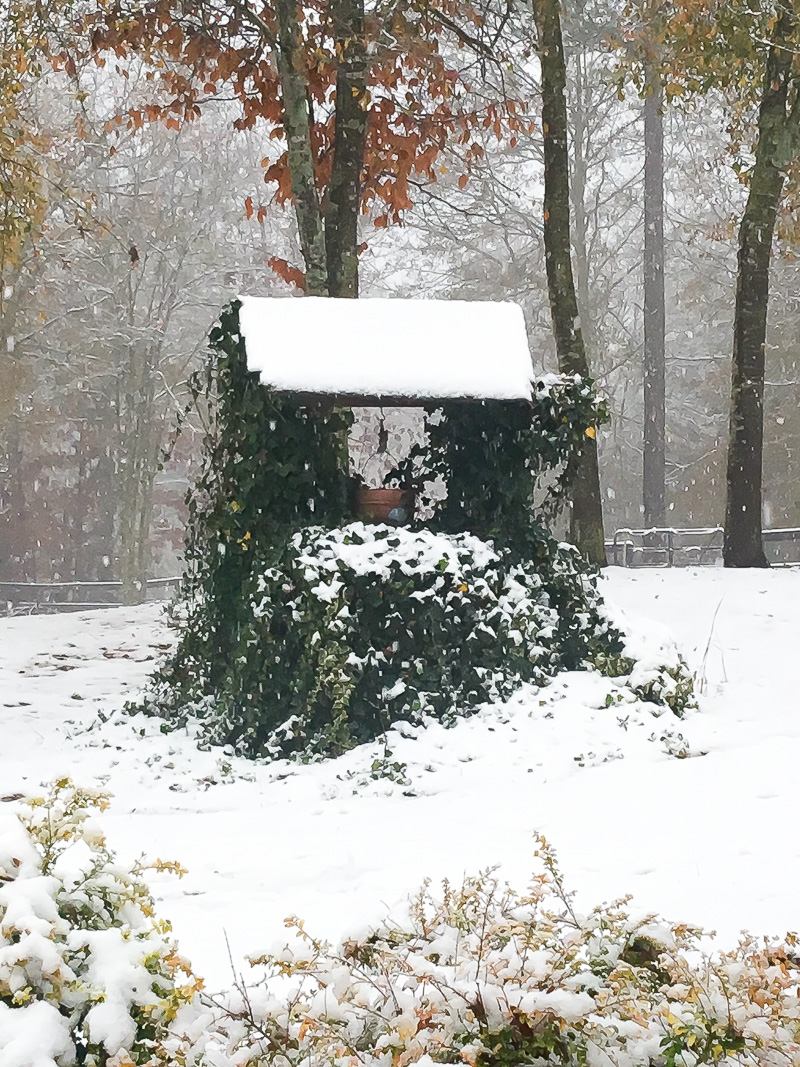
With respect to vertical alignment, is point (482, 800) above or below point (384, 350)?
below

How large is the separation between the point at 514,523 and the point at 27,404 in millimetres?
20842

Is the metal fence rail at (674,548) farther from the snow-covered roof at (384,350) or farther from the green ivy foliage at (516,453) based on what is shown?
the snow-covered roof at (384,350)

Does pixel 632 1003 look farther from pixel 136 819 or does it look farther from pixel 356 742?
pixel 356 742

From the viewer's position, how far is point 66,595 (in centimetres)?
3031

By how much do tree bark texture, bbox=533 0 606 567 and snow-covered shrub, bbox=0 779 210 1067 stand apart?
9.57 metres

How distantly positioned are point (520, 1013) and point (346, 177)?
9.85m

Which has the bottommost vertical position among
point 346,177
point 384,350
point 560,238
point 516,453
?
point 516,453

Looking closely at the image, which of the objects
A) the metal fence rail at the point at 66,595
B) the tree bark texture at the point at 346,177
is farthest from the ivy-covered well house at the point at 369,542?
the metal fence rail at the point at 66,595

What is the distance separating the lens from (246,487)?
7.75 m

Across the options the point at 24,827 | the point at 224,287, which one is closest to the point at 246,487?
the point at 24,827

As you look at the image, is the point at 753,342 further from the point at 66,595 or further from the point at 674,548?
the point at 66,595

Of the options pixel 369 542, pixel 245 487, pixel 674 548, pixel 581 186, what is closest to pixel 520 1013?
pixel 369 542

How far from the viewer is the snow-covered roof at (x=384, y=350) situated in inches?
298

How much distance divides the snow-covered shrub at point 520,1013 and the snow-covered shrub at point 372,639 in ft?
15.0
